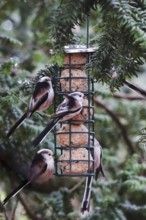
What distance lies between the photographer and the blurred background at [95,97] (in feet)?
4.85

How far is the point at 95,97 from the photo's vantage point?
10.5 ft

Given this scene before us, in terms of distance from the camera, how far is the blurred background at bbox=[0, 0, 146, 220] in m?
1.48

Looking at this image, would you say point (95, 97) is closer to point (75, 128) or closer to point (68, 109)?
point (75, 128)

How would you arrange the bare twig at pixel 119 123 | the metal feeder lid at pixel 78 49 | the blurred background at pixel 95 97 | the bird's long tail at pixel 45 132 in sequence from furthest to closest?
the bare twig at pixel 119 123 → the metal feeder lid at pixel 78 49 → the bird's long tail at pixel 45 132 → the blurred background at pixel 95 97

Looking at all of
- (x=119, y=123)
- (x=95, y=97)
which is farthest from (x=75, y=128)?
(x=119, y=123)

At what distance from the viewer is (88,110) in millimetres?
2051

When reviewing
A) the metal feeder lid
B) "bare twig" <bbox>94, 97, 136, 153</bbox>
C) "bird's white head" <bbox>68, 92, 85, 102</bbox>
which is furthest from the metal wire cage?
"bare twig" <bbox>94, 97, 136, 153</bbox>

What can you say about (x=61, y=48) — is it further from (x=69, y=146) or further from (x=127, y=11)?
(x=69, y=146)

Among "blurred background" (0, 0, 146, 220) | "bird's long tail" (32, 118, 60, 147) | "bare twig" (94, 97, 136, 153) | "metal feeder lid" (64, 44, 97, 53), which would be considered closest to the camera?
"blurred background" (0, 0, 146, 220)

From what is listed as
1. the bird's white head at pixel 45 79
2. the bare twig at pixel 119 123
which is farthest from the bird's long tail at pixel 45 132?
the bare twig at pixel 119 123

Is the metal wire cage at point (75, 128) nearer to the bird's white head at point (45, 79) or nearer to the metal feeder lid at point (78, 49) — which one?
the metal feeder lid at point (78, 49)

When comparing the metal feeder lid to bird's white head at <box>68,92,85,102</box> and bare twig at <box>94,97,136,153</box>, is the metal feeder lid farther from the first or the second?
bare twig at <box>94,97,136,153</box>

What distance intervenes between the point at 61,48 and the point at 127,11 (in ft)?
0.91

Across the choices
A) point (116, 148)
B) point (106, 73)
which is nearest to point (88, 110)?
point (106, 73)
